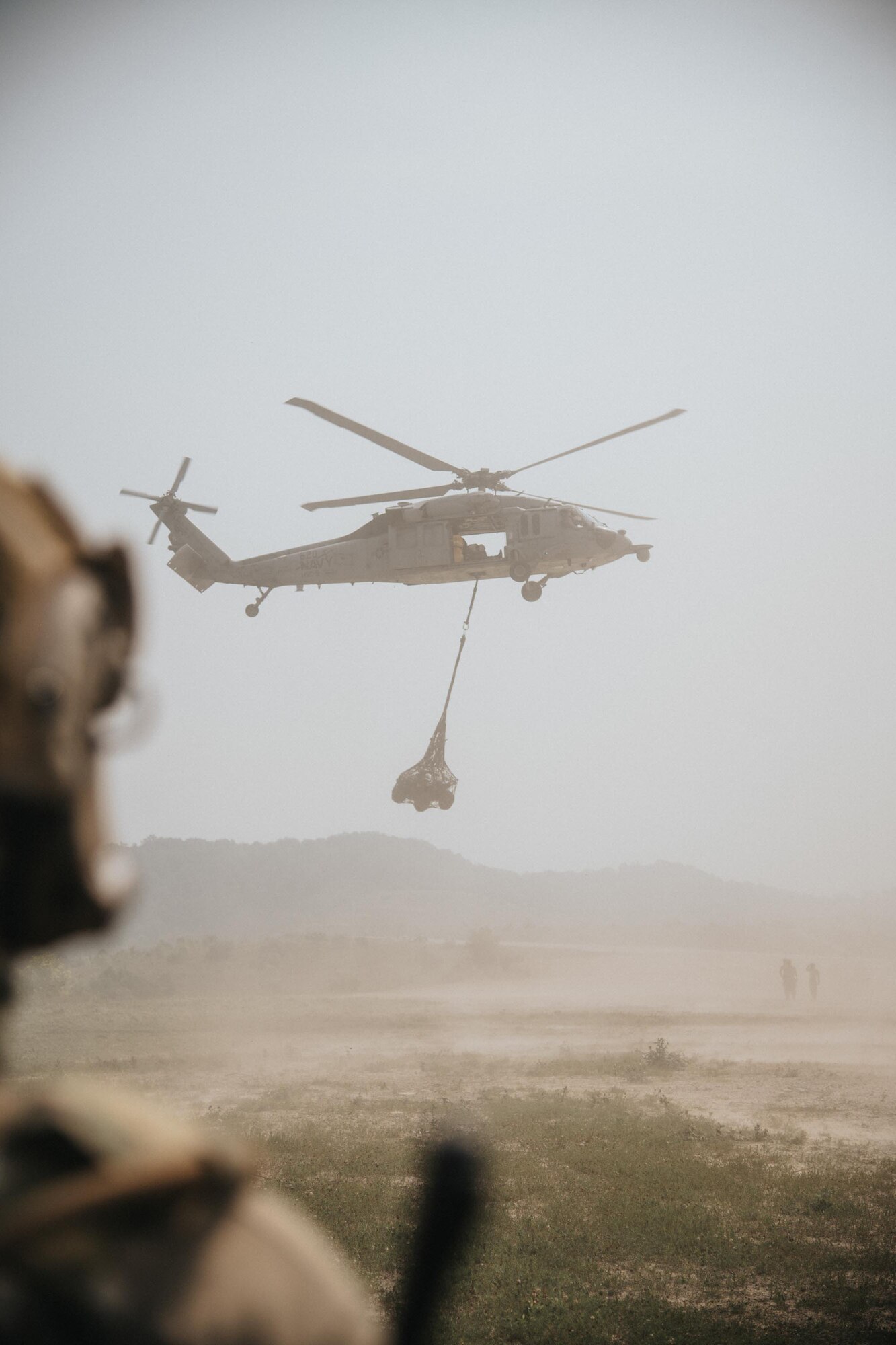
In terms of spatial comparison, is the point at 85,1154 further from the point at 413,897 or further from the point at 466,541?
the point at 413,897

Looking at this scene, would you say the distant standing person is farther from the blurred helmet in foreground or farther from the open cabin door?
the blurred helmet in foreground

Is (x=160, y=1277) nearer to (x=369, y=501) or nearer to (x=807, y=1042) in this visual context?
(x=369, y=501)

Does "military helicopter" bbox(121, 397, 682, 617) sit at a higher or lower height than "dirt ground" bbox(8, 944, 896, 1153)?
higher

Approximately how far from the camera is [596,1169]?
1714 centimetres

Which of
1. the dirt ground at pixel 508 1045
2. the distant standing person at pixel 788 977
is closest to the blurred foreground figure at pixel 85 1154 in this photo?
the dirt ground at pixel 508 1045

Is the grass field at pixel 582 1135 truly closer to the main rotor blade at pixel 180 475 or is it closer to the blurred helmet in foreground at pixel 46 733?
the blurred helmet in foreground at pixel 46 733

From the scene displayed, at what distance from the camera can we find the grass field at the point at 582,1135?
39.2 feet

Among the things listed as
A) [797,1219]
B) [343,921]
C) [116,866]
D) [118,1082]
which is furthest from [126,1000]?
[343,921]

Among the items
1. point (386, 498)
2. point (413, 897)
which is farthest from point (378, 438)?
point (413, 897)

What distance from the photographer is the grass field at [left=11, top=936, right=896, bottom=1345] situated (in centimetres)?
1195

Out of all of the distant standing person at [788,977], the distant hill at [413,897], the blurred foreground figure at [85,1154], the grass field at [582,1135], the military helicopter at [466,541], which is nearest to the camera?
the blurred foreground figure at [85,1154]

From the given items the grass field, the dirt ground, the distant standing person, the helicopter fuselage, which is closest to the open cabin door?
the helicopter fuselage

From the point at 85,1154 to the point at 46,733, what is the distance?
0.50 metres

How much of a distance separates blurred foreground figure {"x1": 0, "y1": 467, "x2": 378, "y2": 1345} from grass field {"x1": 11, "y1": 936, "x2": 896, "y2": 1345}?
0.12 meters
